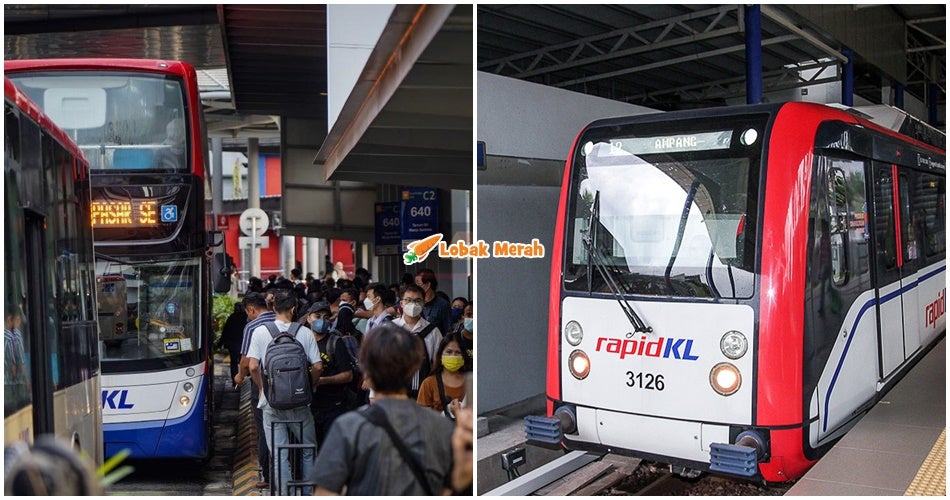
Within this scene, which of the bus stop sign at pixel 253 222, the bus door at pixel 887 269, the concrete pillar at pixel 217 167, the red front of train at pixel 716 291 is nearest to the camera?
the red front of train at pixel 716 291

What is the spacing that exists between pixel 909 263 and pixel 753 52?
3576 mm

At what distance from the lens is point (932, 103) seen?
65.2 ft

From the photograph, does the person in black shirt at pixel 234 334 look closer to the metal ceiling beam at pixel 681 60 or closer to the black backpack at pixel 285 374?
the black backpack at pixel 285 374

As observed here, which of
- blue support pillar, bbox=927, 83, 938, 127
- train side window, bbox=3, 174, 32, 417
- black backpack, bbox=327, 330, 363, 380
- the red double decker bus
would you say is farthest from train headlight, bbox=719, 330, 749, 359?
blue support pillar, bbox=927, 83, 938, 127

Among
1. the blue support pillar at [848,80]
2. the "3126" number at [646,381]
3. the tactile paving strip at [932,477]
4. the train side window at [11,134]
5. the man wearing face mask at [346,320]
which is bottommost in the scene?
the tactile paving strip at [932,477]

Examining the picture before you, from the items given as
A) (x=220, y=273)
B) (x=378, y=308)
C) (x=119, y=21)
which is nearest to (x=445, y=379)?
(x=378, y=308)

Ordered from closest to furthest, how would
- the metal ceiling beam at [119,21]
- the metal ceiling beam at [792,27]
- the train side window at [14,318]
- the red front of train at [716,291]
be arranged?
the train side window at [14,318], the red front of train at [716,291], the metal ceiling beam at [792,27], the metal ceiling beam at [119,21]

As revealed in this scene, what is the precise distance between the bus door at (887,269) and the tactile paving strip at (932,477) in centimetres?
141

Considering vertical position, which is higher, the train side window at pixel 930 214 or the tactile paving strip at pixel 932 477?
the train side window at pixel 930 214

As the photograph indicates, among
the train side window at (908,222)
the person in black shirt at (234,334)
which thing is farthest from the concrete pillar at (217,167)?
the train side window at (908,222)

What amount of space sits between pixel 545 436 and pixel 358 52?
3.29m

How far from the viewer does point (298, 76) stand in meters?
15.1

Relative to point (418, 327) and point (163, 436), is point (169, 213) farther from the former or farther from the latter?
point (418, 327)

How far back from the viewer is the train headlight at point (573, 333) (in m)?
6.50
